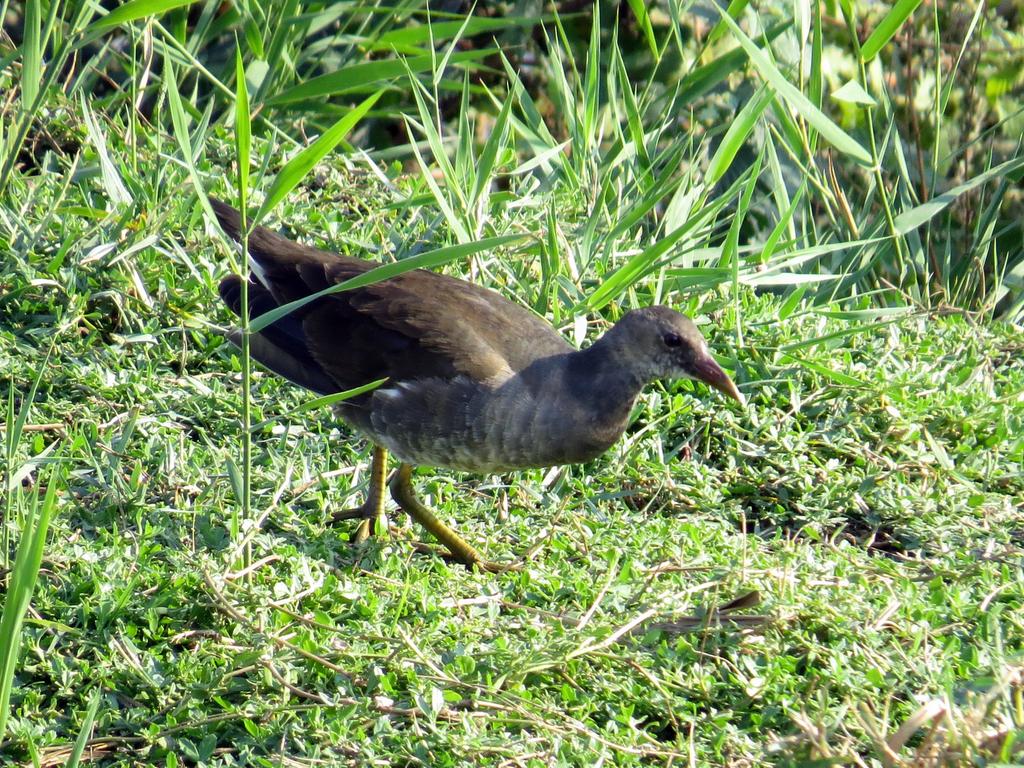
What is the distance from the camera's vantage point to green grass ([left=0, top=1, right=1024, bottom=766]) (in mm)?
2824

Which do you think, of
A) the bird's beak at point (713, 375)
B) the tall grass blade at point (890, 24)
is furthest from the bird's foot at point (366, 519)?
the tall grass blade at point (890, 24)

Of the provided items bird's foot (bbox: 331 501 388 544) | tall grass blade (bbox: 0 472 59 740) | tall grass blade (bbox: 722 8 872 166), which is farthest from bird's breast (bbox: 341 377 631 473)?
tall grass blade (bbox: 0 472 59 740)

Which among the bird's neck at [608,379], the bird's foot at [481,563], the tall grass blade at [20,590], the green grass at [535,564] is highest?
the tall grass blade at [20,590]

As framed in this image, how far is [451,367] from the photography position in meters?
3.69

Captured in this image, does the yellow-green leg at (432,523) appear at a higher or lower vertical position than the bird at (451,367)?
lower

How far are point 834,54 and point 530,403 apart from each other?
11.3ft

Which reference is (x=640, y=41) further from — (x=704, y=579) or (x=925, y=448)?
(x=704, y=579)

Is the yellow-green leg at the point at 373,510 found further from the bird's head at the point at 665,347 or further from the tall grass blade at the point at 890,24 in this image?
the tall grass blade at the point at 890,24

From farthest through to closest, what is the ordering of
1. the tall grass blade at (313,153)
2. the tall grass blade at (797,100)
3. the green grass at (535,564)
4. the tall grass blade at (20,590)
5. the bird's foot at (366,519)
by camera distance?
the bird's foot at (366,519), the tall grass blade at (797,100), the green grass at (535,564), the tall grass blade at (313,153), the tall grass blade at (20,590)

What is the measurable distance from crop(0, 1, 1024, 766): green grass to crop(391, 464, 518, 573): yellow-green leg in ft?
0.24

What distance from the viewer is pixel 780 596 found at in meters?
3.14

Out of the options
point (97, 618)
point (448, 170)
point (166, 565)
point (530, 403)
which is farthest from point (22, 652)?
point (448, 170)

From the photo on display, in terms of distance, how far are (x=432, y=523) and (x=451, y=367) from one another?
463 millimetres

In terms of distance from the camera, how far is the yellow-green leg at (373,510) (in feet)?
12.2
